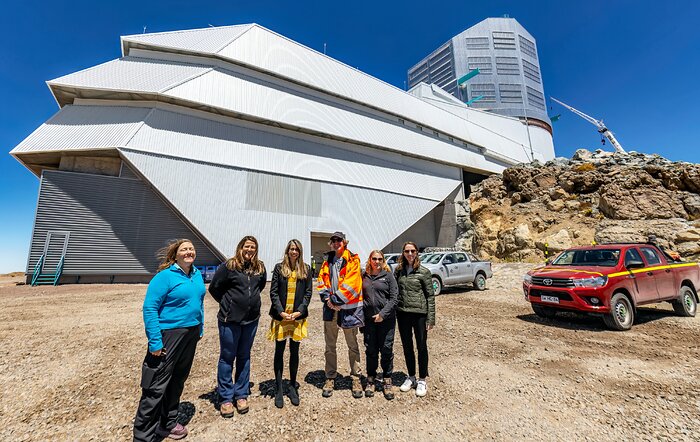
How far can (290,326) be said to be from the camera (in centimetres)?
325

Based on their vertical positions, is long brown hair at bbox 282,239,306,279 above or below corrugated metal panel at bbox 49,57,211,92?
below

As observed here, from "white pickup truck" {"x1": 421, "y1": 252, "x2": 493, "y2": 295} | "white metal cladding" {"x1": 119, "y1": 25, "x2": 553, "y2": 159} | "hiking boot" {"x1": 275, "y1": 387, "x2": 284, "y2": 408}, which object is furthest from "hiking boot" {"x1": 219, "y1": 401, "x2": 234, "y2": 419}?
"white metal cladding" {"x1": 119, "y1": 25, "x2": 553, "y2": 159}

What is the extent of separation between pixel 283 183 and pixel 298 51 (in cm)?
1238

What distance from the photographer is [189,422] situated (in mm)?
2852

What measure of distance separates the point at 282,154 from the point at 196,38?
10651 mm

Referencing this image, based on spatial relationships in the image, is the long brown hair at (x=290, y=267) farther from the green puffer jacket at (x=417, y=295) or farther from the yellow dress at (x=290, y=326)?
the green puffer jacket at (x=417, y=295)

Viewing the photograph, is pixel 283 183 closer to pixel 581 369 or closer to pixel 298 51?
pixel 298 51

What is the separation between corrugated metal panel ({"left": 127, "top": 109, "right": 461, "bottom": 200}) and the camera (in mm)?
16438

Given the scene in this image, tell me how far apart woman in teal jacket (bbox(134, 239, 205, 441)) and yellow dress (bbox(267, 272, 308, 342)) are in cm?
80

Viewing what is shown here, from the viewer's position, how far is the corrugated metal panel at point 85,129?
14445 millimetres

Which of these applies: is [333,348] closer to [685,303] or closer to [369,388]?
[369,388]

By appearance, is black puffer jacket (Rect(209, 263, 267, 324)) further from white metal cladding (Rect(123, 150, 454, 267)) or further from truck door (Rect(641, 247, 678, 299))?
white metal cladding (Rect(123, 150, 454, 267))

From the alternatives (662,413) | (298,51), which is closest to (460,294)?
(662,413)

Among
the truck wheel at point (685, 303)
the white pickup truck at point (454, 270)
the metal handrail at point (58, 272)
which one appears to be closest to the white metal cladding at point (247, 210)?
the metal handrail at point (58, 272)
